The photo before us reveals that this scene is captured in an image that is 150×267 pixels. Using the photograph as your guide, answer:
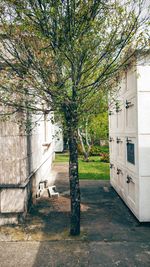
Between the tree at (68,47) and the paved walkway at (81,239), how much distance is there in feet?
1.85

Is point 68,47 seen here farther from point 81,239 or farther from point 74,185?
point 81,239

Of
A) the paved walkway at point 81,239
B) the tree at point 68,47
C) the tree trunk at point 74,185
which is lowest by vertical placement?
the paved walkway at point 81,239

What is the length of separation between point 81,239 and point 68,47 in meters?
3.92

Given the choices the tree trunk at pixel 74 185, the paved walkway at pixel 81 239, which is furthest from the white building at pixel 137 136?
the tree trunk at pixel 74 185

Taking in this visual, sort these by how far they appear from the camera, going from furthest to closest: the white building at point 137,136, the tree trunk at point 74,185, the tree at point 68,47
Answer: the white building at point 137,136 < the tree trunk at point 74,185 < the tree at point 68,47

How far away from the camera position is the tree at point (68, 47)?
13.3ft

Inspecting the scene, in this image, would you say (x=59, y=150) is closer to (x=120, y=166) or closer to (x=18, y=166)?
(x=120, y=166)

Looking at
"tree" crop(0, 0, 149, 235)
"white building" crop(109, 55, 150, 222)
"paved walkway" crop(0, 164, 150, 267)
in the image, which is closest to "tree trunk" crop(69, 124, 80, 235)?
"tree" crop(0, 0, 149, 235)

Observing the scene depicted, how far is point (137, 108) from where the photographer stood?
5.64 meters

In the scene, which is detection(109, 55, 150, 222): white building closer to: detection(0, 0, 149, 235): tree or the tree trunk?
detection(0, 0, 149, 235): tree

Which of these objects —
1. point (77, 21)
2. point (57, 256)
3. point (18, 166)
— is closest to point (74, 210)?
point (57, 256)

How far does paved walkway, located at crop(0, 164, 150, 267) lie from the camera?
4.12 meters

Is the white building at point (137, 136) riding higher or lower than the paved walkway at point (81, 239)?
higher

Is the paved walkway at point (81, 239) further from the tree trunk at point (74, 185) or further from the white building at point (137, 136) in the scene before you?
the white building at point (137, 136)
